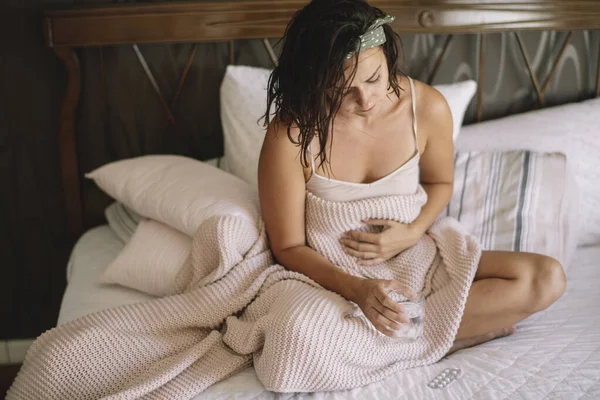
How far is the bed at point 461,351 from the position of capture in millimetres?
1196

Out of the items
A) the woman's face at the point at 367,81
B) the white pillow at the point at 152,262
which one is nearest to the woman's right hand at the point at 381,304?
the woman's face at the point at 367,81

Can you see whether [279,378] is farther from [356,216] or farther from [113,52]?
[113,52]

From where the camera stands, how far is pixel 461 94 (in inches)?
73.4

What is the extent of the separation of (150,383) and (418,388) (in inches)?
19.7

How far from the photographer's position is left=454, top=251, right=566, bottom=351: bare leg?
1363mm

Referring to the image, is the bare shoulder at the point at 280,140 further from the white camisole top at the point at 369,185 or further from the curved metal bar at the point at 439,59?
the curved metal bar at the point at 439,59

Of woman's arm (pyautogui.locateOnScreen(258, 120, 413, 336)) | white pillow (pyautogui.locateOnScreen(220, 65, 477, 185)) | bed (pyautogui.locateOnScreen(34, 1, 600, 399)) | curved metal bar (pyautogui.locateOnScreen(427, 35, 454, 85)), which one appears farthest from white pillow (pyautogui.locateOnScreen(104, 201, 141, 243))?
curved metal bar (pyautogui.locateOnScreen(427, 35, 454, 85))

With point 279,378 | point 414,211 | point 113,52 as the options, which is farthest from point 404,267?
point 113,52

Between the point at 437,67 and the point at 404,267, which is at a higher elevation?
the point at 437,67

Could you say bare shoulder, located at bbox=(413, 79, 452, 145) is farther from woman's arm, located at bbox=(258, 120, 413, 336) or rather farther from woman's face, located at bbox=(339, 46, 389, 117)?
woman's arm, located at bbox=(258, 120, 413, 336)

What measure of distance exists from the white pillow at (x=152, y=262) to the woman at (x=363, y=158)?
248 mm

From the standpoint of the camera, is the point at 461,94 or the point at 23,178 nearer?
the point at 461,94

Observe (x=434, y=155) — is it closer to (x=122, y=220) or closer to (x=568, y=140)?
(x=568, y=140)

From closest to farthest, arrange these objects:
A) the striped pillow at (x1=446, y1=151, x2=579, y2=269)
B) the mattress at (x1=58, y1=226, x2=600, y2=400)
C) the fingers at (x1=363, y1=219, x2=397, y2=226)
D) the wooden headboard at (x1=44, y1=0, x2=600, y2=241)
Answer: the mattress at (x1=58, y1=226, x2=600, y2=400) < the fingers at (x1=363, y1=219, x2=397, y2=226) < the striped pillow at (x1=446, y1=151, x2=579, y2=269) < the wooden headboard at (x1=44, y1=0, x2=600, y2=241)
